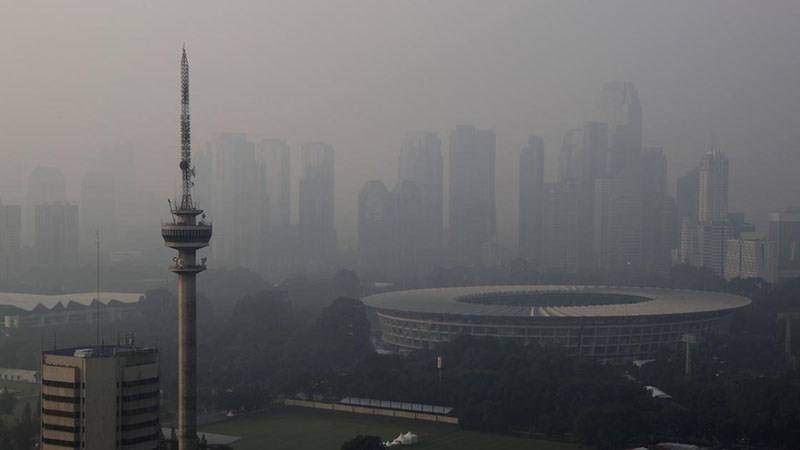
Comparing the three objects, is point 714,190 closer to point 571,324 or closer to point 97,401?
point 571,324

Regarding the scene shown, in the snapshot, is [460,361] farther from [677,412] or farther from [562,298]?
[562,298]

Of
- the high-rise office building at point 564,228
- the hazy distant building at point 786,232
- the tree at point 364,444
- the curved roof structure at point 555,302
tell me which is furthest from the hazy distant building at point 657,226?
the tree at point 364,444

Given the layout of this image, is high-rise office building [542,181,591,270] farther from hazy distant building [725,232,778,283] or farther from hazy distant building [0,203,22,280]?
hazy distant building [0,203,22,280]

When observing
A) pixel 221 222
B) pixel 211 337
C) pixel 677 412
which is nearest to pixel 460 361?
pixel 677 412

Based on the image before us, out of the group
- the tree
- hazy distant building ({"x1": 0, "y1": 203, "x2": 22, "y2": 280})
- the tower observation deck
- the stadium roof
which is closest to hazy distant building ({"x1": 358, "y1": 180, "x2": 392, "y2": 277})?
hazy distant building ({"x1": 0, "y1": 203, "x2": 22, "y2": 280})

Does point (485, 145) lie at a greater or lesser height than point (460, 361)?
greater
